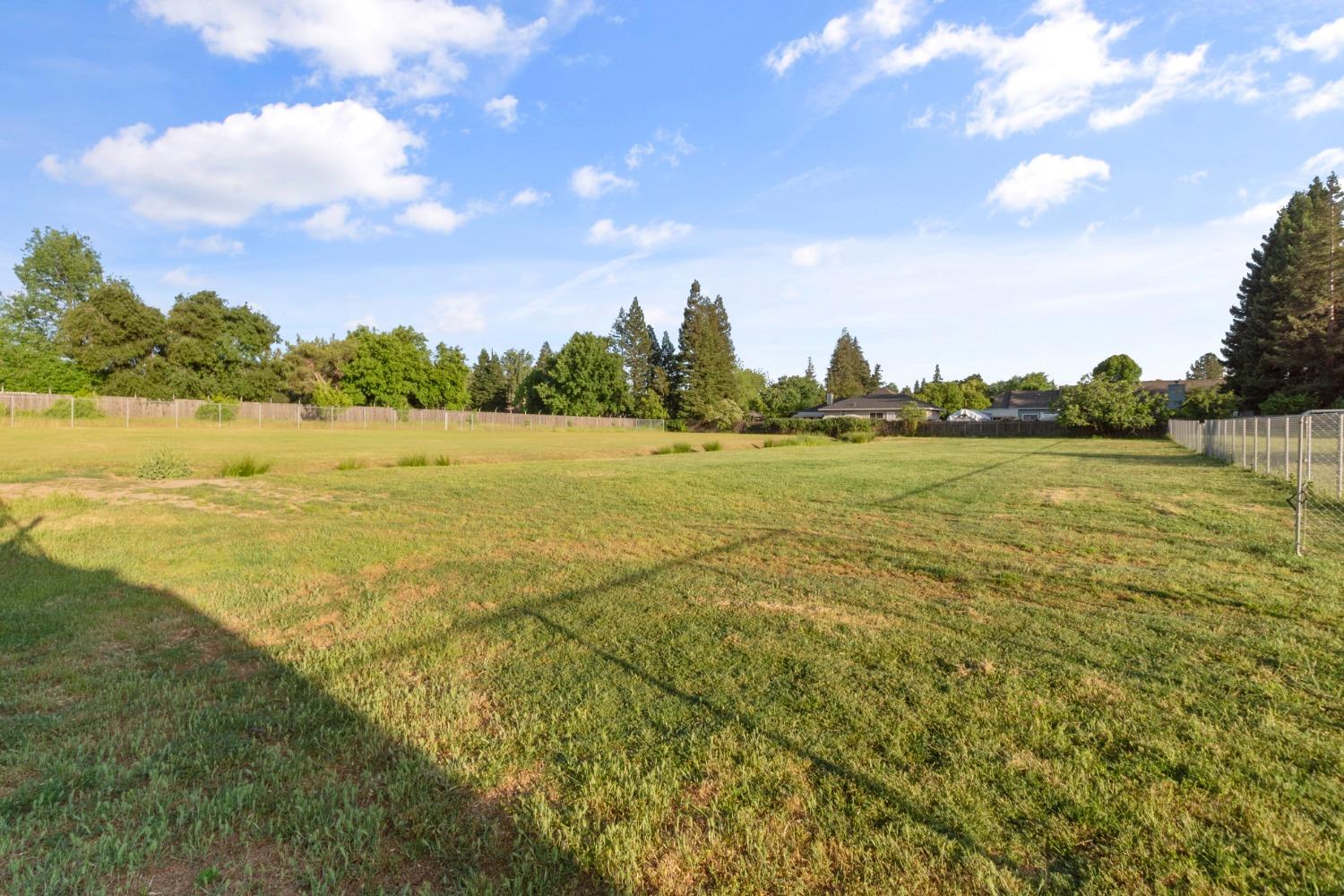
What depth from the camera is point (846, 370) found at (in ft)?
298

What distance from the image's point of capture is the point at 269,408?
4438 centimetres

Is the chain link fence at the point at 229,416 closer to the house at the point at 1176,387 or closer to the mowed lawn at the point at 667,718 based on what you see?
the mowed lawn at the point at 667,718

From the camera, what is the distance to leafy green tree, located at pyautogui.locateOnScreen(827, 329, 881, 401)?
294 feet

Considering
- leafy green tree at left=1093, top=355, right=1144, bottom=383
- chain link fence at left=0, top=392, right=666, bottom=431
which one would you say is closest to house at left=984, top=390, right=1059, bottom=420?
leafy green tree at left=1093, top=355, right=1144, bottom=383

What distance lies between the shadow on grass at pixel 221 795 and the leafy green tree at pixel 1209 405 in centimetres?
4640

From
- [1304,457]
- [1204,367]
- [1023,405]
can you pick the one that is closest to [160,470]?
[1304,457]

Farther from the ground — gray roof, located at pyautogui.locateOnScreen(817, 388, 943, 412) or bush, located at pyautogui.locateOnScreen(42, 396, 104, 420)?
gray roof, located at pyautogui.locateOnScreen(817, 388, 943, 412)

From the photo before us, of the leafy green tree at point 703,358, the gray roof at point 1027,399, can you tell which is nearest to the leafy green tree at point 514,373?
the leafy green tree at point 703,358

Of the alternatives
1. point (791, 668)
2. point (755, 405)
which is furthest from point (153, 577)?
point (755, 405)

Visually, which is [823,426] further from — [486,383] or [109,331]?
[109,331]

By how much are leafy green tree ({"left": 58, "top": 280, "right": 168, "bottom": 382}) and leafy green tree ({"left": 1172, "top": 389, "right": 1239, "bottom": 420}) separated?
77.1 m

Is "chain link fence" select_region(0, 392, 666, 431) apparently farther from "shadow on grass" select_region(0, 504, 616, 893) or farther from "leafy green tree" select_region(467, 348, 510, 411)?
"shadow on grass" select_region(0, 504, 616, 893)

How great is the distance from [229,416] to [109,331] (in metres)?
17.9

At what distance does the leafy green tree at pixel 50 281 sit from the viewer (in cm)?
5097
